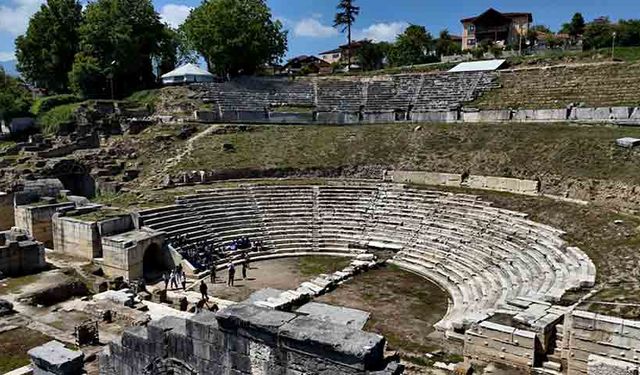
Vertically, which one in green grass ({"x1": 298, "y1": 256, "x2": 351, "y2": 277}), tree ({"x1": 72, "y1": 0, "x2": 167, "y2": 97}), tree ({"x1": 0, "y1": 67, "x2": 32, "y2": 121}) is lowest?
green grass ({"x1": 298, "y1": 256, "x2": 351, "y2": 277})

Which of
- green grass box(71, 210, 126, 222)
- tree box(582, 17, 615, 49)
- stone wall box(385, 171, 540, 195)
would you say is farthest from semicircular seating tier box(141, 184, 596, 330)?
tree box(582, 17, 615, 49)

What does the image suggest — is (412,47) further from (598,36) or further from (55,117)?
(55,117)

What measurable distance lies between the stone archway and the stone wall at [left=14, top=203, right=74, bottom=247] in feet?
57.0

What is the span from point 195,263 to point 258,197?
6.15 metres

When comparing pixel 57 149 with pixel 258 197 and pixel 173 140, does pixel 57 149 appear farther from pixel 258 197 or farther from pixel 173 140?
pixel 258 197

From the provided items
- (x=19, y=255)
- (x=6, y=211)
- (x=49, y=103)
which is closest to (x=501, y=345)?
(x=19, y=255)

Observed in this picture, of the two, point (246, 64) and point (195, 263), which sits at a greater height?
point (246, 64)

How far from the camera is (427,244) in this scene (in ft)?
69.7

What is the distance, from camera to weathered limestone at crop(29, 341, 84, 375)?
8953mm

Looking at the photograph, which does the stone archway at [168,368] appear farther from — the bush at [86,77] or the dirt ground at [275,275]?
the bush at [86,77]

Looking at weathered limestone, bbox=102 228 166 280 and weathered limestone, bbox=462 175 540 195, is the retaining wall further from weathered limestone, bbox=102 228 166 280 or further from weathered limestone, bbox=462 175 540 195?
weathered limestone, bbox=102 228 166 280

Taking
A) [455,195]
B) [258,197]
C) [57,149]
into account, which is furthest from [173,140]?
[455,195]

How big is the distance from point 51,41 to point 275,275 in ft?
138

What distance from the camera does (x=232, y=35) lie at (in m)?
48.0
